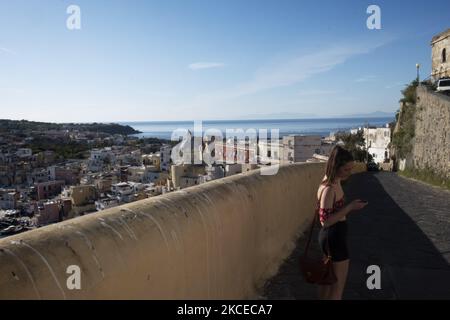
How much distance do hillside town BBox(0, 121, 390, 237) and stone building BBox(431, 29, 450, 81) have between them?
35.1 feet

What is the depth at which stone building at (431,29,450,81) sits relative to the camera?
2848 cm

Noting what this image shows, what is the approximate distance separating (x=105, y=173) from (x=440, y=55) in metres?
30.7

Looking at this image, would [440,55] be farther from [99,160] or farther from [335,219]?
[99,160]

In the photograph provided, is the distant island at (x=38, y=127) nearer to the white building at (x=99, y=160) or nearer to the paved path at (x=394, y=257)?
the white building at (x=99, y=160)

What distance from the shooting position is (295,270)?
3994mm

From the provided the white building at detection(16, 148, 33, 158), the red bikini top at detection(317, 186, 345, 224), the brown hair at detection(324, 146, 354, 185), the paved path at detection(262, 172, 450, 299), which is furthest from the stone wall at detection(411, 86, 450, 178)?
the white building at detection(16, 148, 33, 158)

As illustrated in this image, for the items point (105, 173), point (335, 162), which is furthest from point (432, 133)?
point (105, 173)

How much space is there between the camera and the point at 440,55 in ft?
96.5

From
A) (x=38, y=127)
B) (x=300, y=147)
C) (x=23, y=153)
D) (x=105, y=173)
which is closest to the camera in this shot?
(x=23, y=153)

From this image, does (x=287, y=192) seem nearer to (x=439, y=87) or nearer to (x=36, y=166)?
(x=439, y=87)

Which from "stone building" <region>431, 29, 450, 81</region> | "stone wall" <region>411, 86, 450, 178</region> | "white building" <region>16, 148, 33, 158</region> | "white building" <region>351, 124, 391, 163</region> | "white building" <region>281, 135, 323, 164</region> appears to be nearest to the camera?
"stone wall" <region>411, 86, 450, 178</region>

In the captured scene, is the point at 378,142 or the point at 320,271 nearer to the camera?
the point at 320,271

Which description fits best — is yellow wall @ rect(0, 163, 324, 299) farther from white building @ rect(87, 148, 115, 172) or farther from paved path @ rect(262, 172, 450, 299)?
white building @ rect(87, 148, 115, 172)
